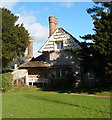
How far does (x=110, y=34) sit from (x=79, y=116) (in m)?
13.2

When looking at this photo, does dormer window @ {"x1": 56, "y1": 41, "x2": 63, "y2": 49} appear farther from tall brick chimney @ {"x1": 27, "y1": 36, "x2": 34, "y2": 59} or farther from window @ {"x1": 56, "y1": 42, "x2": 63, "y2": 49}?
tall brick chimney @ {"x1": 27, "y1": 36, "x2": 34, "y2": 59}

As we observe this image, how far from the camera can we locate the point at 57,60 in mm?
28922

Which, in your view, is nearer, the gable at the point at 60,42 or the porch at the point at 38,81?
the gable at the point at 60,42

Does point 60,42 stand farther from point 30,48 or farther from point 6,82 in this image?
point 30,48

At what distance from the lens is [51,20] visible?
3325cm

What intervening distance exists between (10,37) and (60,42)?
8713 millimetres

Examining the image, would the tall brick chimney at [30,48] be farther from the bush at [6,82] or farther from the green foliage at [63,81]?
the bush at [6,82]

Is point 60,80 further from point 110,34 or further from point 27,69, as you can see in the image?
point 110,34

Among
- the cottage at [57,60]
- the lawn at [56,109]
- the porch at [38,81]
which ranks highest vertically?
the cottage at [57,60]

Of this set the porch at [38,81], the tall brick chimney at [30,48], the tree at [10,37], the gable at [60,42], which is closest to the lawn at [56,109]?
the porch at [38,81]

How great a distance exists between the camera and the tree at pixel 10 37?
31066mm

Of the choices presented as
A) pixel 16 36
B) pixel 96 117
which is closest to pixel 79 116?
pixel 96 117

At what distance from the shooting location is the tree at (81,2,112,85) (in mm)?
19422

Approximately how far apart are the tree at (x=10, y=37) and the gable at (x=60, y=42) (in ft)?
19.3
